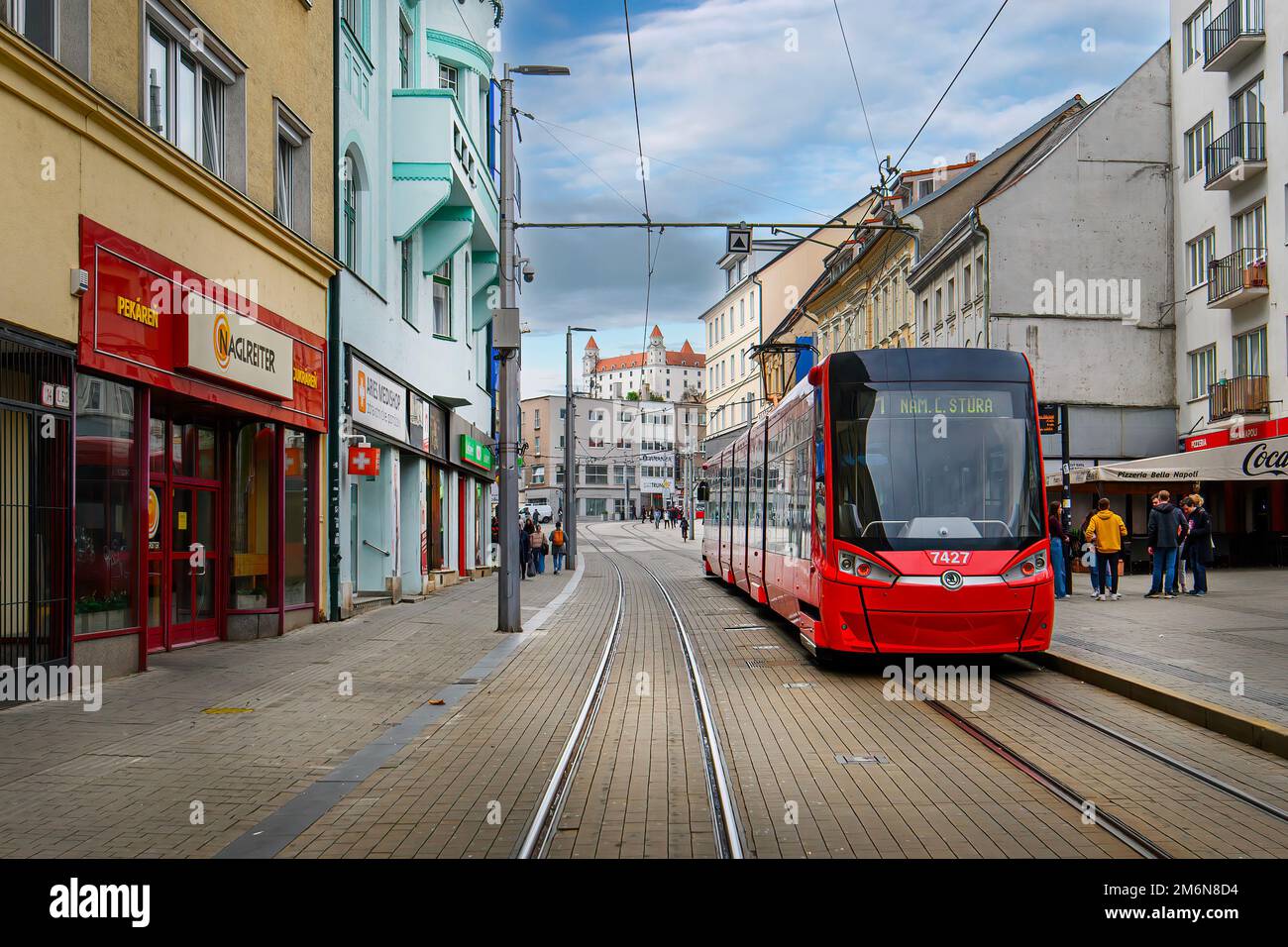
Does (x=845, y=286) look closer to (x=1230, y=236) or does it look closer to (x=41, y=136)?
(x=1230, y=236)

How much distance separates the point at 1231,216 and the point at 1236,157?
5.91 ft

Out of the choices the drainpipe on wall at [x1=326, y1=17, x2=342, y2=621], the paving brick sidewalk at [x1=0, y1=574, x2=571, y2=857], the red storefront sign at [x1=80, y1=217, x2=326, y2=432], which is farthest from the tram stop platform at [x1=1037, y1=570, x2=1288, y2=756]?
the drainpipe on wall at [x1=326, y1=17, x2=342, y2=621]

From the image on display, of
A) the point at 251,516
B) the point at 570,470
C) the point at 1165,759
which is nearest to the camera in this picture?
the point at 1165,759

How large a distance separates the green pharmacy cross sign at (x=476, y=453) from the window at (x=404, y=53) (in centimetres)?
1020

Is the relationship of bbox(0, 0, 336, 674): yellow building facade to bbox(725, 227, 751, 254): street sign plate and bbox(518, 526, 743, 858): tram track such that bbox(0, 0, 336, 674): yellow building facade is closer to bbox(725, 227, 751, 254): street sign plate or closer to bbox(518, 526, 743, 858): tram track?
bbox(518, 526, 743, 858): tram track

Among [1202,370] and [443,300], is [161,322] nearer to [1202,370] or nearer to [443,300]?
[443,300]

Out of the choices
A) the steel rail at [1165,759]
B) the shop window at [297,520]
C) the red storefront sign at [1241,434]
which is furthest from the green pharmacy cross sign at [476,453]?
the steel rail at [1165,759]

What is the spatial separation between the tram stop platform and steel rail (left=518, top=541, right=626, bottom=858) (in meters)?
4.62

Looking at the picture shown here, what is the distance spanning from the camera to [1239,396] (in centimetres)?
3069

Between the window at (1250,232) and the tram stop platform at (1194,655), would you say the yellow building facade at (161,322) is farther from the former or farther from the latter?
the window at (1250,232)

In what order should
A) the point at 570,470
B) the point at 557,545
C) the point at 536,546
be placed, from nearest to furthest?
the point at 536,546 < the point at 557,545 < the point at 570,470

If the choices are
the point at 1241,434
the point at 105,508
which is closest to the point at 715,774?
the point at 105,508

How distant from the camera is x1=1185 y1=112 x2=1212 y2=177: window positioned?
33.7 metres
